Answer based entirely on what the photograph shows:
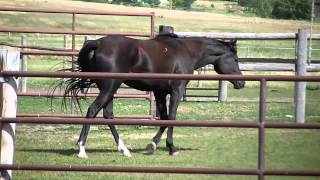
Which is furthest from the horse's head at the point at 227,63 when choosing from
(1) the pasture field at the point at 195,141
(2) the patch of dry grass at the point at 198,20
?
(2) the patch of dry grass at the point at 198,20

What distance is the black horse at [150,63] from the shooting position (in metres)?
8.70

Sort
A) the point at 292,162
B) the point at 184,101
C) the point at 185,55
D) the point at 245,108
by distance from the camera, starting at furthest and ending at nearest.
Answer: the point at 184,101, the point at 245,108, the point at 185,55, the point at 292,162

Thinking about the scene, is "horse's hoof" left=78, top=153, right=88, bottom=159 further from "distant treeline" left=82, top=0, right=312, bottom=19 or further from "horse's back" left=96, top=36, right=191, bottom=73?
"distant treeline" left=82, top=0, right=312, bottom=19

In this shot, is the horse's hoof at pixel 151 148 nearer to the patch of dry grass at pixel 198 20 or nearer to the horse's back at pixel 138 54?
the horse's back at pixel 138 54

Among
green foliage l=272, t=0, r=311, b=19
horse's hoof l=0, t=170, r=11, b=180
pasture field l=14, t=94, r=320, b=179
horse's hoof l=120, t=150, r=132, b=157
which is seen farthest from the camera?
green foliage l=272, t=0, r=311, b=19

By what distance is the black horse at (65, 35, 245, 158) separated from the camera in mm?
8695

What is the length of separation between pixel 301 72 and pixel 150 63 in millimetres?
3875

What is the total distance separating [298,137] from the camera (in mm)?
6047

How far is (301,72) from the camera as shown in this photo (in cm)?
1180

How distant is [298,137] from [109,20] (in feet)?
205

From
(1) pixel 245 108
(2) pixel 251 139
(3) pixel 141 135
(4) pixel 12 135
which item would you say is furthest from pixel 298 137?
(1) pixel 245 108

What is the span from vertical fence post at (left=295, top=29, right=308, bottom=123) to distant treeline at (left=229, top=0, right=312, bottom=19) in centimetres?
3532

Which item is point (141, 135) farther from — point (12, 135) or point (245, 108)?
point (12, 135)

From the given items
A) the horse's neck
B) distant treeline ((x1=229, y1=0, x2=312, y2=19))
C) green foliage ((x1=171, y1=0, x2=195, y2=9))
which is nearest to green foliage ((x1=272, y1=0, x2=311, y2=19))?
distant treeline ((x1=229, y1=0, x2=312, y2=19))
